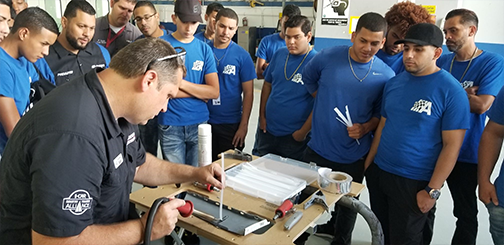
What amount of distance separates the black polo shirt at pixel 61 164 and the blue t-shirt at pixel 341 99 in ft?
3.82

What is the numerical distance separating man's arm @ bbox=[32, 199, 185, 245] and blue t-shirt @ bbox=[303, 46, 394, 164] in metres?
1.06

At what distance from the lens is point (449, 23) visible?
185 cm

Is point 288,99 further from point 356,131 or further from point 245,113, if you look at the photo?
point 356,131

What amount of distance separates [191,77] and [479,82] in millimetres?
1559

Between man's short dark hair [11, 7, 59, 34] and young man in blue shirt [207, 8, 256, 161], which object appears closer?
man's short dark hair [11, 7, 59, 34]

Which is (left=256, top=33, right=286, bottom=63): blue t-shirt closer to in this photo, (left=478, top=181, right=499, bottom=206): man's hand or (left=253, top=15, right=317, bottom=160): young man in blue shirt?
(left=253, top=15, right=317, bottom=160): young man in blue shirt

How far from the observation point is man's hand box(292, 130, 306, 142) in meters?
2.08

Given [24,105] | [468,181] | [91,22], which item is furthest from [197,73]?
[468,181]

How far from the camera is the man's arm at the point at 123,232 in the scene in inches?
31.2

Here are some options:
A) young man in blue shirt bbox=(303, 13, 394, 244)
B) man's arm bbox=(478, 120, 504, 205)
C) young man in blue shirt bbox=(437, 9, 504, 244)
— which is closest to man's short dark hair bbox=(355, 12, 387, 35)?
young man in blue shirt bbox=(303, 13, 394, 244)

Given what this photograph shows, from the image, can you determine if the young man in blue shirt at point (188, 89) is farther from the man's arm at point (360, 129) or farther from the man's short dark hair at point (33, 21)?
the man's arm at point (360, 129)

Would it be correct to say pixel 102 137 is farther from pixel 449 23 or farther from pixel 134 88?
pixel 449 23

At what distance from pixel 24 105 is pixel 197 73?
0.91m

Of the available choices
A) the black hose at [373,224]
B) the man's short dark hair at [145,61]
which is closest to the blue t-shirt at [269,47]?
the black hose at [373,224]
